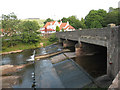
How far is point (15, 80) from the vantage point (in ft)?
49.7

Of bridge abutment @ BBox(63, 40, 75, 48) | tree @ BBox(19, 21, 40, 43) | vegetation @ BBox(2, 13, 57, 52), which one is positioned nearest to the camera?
bridge abutment @ BBox(63, 40, 75, 48)

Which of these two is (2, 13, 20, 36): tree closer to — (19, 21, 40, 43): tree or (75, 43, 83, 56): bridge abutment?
(19, 21, 40, 43): tree

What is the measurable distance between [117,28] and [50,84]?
10338 mm

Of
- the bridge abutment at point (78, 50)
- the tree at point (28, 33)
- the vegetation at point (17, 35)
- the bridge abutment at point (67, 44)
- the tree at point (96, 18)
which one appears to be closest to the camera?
the bridge abutment at point (78, 50)

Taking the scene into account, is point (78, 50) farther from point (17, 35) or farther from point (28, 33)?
point (17, 35)

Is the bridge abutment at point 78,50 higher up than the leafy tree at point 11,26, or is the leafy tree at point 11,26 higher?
the leafy tree at point 11,26

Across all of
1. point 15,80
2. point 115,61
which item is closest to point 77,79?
point 115,61

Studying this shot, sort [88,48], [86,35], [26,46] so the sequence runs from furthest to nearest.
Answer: [26,46]
[88,48]
[86,35]

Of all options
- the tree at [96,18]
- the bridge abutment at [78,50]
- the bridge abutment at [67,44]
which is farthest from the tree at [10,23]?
the tree at [96,18]

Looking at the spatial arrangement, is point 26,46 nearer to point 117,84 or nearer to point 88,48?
point 88,48

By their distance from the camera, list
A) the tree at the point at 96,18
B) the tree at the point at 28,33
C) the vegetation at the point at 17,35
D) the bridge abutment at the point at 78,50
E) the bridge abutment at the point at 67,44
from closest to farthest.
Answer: the bridge abutment at the point at 78,50
the bridge abutment at the point at 67,44
the vegetation at the point at 17,35
the tree at the point at 28,33
the tree at the point at 96,18

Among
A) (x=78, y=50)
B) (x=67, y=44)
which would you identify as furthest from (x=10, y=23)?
(x=78, y=50)

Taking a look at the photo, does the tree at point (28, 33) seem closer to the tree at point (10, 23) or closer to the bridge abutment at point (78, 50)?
the tree at point (10, 23)

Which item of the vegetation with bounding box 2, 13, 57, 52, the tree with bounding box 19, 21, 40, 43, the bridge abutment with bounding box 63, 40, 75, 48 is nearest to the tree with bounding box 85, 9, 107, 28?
the bridge abutment with bounding box 63, 40, 75, 48
